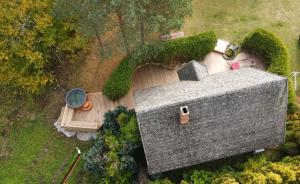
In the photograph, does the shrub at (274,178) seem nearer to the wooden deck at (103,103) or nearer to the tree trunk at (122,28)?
the wooden deck at (103,103)

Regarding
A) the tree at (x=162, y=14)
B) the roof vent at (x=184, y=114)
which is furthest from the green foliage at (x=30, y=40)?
the roof vent at (x=184, y=114)

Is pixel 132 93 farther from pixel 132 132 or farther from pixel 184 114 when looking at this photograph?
pixel 184 114

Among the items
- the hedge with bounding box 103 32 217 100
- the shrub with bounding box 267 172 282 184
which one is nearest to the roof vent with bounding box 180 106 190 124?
the shrub with bounding box 267 172 282 184

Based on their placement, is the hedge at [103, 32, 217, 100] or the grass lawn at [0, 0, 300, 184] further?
the hedge at [103, 32, 217, 100]

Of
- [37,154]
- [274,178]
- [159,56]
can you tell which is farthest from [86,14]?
[274,178]

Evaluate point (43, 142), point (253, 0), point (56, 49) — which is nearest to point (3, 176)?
point (43, 142)

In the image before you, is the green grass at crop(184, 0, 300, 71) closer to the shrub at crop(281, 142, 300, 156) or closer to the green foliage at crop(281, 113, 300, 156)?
the green foliage at crop(281, 113, 300, 156)

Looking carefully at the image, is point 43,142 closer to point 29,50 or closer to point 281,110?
point 29,50
